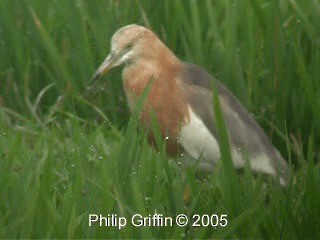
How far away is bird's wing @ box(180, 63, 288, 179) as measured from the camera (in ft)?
16.4

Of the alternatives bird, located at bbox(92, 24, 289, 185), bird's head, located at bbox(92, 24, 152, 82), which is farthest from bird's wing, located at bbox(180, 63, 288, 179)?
bird's head, located at bbox(92, 24, 152, 82)

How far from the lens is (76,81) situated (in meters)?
5.80

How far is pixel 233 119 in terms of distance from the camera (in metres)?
5.04

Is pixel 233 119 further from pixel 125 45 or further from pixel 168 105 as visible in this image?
pixel 125 45

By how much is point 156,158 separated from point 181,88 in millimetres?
889

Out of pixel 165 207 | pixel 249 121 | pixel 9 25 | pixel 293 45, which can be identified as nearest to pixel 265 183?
pixel 249 121

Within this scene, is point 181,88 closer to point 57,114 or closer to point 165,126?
point 165,126

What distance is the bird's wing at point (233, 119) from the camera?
5008 millimetres

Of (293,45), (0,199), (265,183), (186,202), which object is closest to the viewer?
(0,199)

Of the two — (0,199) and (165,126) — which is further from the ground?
(0,199)

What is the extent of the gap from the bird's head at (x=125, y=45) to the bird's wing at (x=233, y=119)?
0.30 m

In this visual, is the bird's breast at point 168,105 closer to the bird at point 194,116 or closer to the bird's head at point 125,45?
the bird at point 194,116

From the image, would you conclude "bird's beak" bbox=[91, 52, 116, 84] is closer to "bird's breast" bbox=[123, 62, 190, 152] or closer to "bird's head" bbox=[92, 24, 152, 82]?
"bird's head" bbox=[92, 24, 152, 82]

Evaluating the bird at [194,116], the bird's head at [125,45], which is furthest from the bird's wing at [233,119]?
the bird's head at [125,45]
